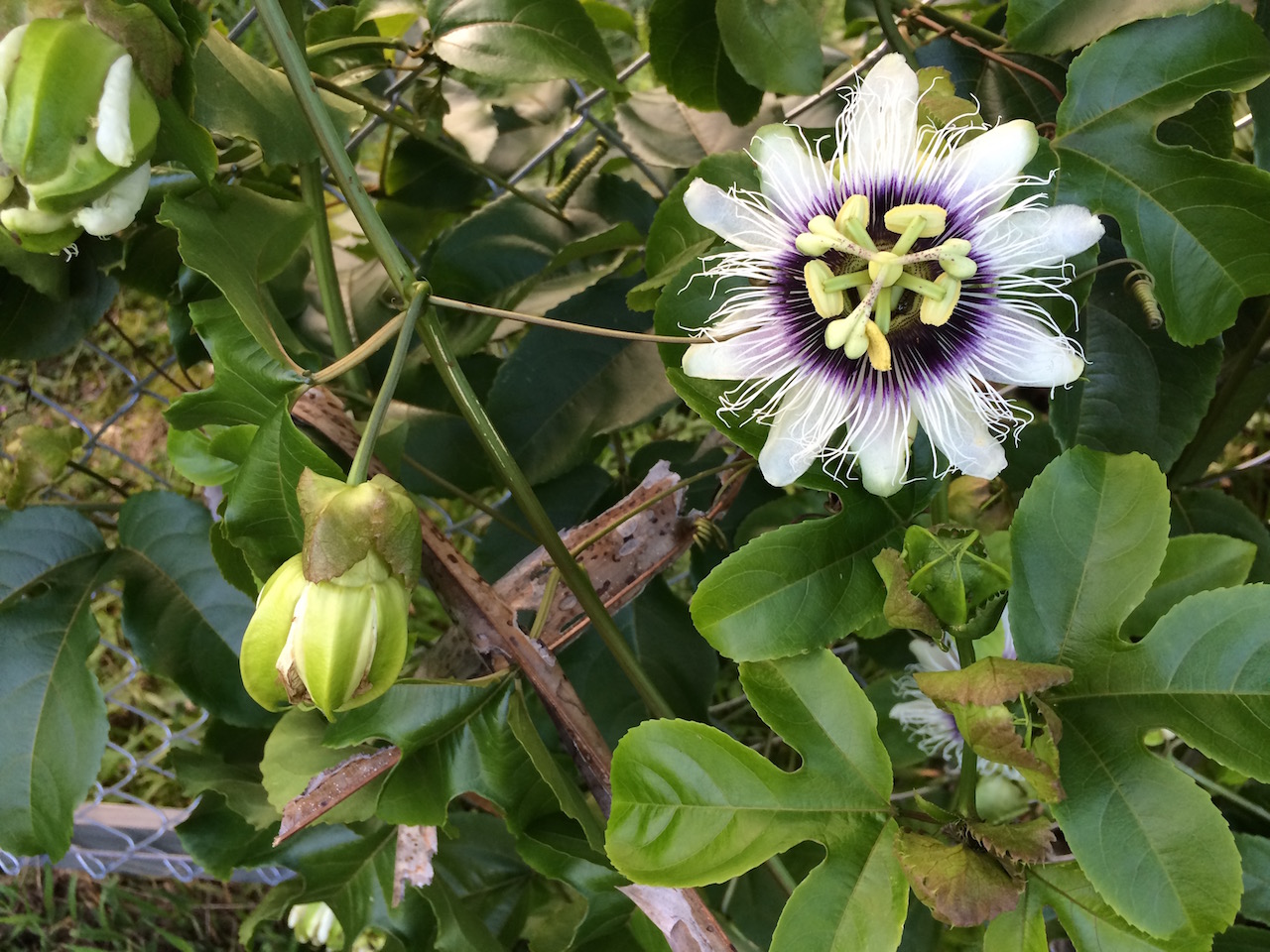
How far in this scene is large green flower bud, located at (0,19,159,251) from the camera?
52 centimetres

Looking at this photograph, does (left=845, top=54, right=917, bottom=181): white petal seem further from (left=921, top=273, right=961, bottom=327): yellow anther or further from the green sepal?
the green sepal

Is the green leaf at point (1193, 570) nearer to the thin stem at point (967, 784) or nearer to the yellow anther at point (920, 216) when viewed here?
the thin stem at point (967, 784)

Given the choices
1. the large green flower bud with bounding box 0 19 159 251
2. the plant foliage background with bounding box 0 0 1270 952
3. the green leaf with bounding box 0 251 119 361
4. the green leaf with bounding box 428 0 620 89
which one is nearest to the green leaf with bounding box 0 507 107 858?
the plant foliage background with bounding box 0 0 1270 952

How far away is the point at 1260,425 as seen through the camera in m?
1.70

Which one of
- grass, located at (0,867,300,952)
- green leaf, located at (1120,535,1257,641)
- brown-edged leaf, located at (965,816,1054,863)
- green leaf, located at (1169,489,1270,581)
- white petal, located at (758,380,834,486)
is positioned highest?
white petal, located at (758,380,834,486)

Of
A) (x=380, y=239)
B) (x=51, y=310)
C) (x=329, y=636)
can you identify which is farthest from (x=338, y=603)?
(x=51, y=310)

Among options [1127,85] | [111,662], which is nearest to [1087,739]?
[1127,85]

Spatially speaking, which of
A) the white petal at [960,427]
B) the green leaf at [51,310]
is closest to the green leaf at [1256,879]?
the white petal at [960,427]

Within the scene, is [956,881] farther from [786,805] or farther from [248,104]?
[248,104]

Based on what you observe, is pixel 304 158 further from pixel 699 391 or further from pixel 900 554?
pixel 900 554

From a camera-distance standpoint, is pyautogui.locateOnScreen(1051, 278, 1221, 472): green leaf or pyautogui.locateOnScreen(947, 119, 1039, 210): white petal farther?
pyautogui.locateOnScreen(1051, 278, 1221, 472): green leaf

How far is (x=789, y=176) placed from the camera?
2.02 ft

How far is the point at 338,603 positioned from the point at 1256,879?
0.76m

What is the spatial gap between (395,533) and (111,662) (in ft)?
5.14
